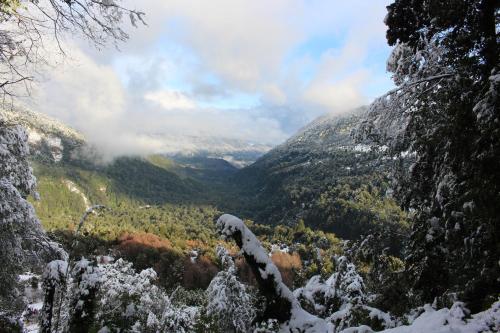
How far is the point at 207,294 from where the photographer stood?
18.9 metres

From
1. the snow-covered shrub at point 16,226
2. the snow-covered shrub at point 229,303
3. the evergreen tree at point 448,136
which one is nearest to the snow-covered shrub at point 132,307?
the snow-covered shrub at point 229,303

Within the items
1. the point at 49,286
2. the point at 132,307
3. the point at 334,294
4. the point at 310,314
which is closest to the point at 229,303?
the point at 132,307

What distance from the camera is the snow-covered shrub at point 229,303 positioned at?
17.3 m

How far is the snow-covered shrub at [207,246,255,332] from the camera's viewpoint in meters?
17.3

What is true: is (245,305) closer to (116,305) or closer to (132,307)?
(132,307)

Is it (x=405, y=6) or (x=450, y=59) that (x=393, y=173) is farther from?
(x=405, y=6)

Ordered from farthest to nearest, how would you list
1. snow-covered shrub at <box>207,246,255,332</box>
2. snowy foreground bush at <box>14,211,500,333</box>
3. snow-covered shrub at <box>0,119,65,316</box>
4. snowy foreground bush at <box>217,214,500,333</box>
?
snow-covered shrub at <box>207,246,255,332</box>
snow-covered shrub at <box>0,119,65,316</box>
snowy foreground bush at <box>14,211,500,333</box>
snowy foreground bush at <box>217,214,500,333</box>

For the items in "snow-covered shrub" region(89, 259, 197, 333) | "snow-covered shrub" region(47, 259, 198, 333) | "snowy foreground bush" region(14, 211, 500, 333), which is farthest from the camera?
"snow-covered shrub" region(89, 259, 197, 333)

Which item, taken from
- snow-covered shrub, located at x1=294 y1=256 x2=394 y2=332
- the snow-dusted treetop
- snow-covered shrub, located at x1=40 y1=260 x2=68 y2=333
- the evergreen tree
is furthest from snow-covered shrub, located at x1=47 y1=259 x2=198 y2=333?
the evergreen tree

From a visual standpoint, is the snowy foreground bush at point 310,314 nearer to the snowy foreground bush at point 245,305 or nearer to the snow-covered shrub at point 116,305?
Result: the snowy foreground bush at point 245,305

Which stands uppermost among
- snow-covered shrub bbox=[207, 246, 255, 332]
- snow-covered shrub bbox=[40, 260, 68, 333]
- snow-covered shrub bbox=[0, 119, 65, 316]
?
snow-covered shrub bbox=[0, 119, 65, 316]

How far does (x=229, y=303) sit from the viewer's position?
17.6m

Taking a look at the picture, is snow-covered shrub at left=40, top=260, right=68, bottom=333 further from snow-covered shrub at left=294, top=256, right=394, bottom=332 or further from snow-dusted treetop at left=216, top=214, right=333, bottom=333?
snow-covered shrub at left=294, top=256, right=394, bottom=332

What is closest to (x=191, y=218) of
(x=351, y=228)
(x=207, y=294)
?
(x=351, y=228)
